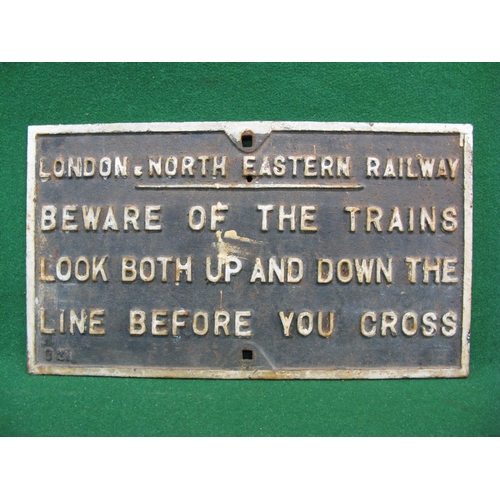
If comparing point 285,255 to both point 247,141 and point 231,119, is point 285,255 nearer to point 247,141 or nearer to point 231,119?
point 247,141

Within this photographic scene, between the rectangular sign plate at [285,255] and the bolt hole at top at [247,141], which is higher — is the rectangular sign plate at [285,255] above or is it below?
below

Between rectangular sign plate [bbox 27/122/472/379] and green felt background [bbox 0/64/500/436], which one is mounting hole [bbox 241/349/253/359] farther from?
green felt background [bbox 0/64/500/436]

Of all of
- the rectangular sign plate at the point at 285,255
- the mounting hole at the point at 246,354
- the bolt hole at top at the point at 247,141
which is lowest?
the mounting hole at the point at 246,354

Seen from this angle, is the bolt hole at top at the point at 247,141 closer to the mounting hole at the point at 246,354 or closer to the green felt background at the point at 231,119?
the green felt background at the point at 231,119

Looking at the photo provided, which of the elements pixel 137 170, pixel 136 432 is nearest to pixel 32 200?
pixel 137 170

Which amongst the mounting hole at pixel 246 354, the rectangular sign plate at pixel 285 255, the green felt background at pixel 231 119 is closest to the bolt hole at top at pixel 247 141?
the rectangular sign plate at pixel 285 255

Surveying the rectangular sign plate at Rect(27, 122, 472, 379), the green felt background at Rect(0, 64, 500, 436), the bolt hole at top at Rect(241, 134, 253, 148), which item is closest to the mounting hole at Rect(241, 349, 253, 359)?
the rectangular sign plate at Rect(27, 122, 472, 379)
